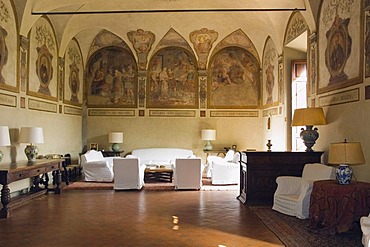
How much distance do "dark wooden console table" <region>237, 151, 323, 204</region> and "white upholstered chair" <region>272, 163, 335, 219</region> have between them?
58 centimetres

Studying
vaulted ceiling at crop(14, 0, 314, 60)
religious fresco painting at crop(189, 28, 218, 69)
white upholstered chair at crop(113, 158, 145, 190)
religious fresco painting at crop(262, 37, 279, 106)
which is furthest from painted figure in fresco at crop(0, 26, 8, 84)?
religious fresco painting at crop(262, 37, 279, 106)

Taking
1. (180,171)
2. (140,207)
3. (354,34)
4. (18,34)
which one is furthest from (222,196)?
(18,34)

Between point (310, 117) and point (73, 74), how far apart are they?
8.76 m

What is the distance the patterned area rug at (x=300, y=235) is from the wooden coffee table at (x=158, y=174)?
4.51 metres

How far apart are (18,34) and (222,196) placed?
6.30m

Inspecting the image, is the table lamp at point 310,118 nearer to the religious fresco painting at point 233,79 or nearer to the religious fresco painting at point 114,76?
the religious fresco painting at point 233,79

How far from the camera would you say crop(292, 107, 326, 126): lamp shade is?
7.39 m

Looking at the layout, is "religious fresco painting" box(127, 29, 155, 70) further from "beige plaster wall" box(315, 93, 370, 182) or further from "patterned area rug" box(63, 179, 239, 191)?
"beige plaster wall" box(315, 93, 370, 182)

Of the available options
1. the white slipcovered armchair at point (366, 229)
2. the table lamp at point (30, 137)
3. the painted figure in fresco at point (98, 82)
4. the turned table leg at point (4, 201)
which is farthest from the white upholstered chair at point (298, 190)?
the painted figure in fresco at point (98, 82)

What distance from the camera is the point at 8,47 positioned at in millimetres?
8312

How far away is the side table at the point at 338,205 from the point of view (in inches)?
207

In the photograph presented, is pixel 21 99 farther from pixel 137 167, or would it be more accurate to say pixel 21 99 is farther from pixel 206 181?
pixel 206 181

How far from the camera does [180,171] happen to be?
9.74 meters

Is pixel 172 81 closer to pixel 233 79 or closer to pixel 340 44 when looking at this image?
pixel 233 79
